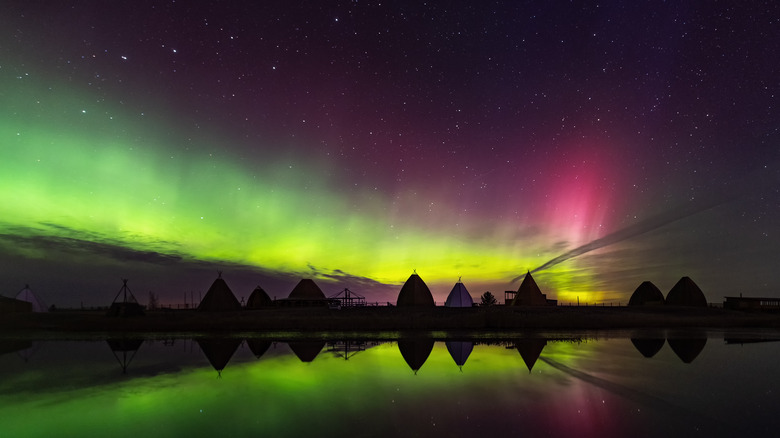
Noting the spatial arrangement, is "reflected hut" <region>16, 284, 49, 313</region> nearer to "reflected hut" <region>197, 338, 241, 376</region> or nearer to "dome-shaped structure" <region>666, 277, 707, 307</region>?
"reflected hut" <region>197, 338, 241, 376</region>

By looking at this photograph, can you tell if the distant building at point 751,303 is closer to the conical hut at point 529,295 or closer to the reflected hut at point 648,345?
the conical hut at point 529,295

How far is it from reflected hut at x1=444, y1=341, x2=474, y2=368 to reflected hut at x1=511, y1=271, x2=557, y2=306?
36.2 m

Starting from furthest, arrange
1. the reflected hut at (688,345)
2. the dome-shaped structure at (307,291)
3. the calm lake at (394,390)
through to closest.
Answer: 1. the dome-shaped structure at (307,291)
2. the reflected hut at (688,345)
3. the calm lake at (394,390)

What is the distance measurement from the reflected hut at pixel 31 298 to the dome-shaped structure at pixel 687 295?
83.2 metres

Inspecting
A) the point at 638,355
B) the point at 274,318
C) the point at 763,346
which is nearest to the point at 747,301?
the point at 763,346

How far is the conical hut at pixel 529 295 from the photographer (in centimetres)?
5609

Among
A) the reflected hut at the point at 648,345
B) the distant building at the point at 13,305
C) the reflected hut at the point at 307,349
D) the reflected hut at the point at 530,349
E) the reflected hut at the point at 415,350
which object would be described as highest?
the reflected hut at the point at 648,345

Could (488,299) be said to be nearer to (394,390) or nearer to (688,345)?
(688,345)

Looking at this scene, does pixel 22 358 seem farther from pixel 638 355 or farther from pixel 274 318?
pixel 638 355

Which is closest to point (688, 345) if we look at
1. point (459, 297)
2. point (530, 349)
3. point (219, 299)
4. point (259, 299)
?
point (530, 349)

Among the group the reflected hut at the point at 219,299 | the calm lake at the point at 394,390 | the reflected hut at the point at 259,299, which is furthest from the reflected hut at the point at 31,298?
the calm lake at the point at 394,390

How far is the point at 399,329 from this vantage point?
30625 millimetres

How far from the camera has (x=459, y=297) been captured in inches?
2203

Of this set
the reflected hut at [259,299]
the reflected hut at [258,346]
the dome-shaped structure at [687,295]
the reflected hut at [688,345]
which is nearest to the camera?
the reflected hut at [688,345]
